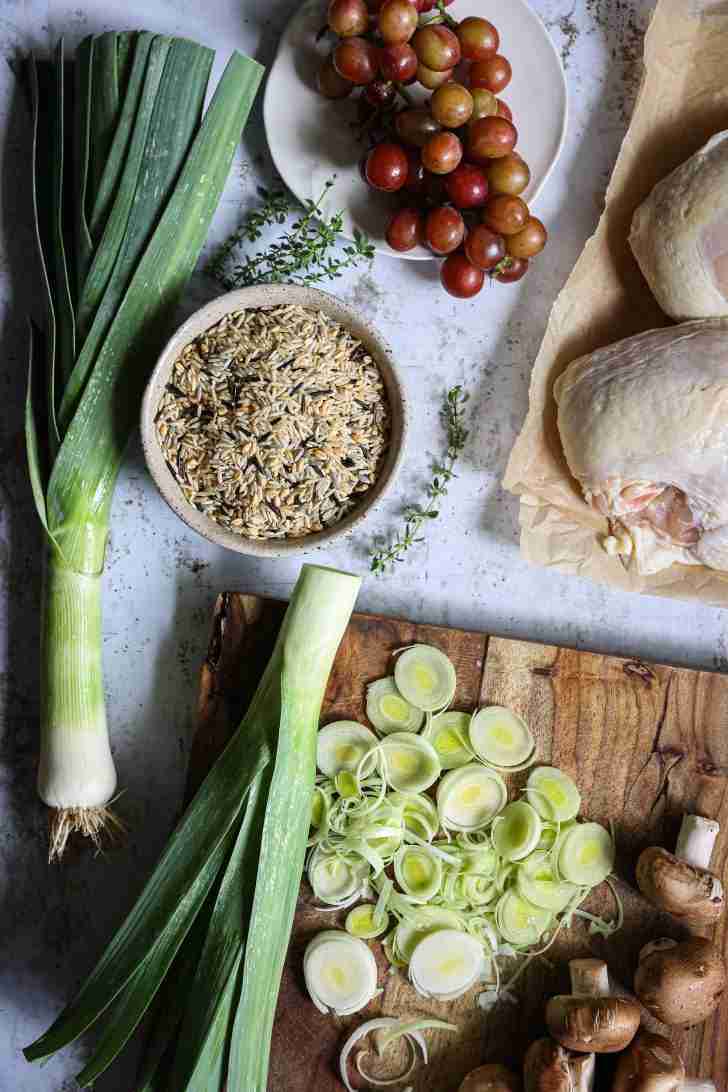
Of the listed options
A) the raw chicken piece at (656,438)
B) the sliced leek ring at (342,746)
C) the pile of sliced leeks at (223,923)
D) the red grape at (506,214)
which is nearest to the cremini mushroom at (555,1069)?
the pile of sliced leeks at (223,923)

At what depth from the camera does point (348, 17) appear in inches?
62.4

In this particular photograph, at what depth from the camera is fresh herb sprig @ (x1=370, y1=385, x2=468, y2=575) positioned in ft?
5.95

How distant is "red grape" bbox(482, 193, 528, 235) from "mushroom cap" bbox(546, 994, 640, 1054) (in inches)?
53.4

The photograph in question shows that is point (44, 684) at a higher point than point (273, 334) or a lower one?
lower

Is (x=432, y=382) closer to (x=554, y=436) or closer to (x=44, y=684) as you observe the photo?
(x=554, y=436)

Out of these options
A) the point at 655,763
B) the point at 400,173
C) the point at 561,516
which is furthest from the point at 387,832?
the point at 400,173

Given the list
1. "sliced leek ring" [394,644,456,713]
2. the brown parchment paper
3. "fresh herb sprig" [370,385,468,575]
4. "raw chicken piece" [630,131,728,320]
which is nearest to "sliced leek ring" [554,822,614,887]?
"sliced leek ring" [394,644,456,713]

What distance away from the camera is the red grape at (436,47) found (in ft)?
5.16

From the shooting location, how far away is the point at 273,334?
5.21ft

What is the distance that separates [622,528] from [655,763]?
1.50 ft

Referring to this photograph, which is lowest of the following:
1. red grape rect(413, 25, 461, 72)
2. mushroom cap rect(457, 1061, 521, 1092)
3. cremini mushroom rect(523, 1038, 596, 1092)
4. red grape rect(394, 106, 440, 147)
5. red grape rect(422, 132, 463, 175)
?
mushroom cap rect(457, 1061, 521, 1092)

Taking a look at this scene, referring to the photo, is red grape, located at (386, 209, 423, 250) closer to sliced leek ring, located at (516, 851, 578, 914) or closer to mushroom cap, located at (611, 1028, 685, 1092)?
sliced leek ring, located at (516, 851, 578, 914)

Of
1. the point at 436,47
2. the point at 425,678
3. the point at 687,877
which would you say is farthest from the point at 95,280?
the point at 687,877

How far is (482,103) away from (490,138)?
8 cm
